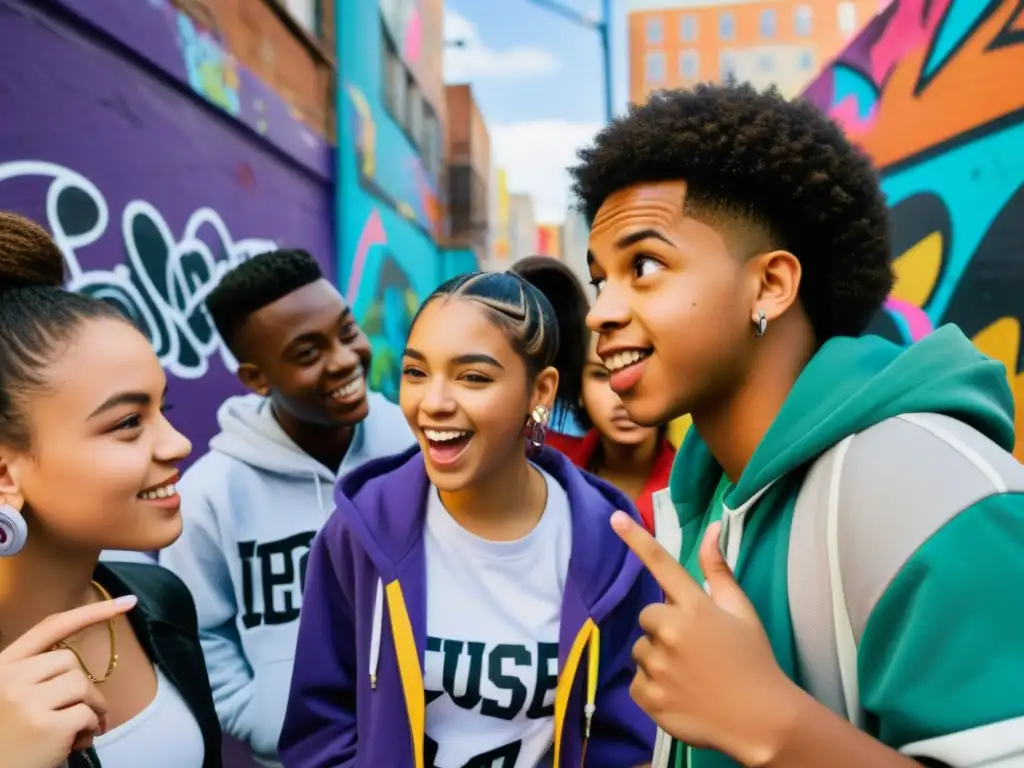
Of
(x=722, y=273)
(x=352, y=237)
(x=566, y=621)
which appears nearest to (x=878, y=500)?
(x=722, y=273)

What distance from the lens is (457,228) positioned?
15812 mm

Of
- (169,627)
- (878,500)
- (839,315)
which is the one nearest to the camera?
(878,500)

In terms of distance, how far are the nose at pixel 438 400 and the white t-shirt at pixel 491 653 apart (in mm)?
327

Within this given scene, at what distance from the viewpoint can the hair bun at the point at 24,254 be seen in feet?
4.17

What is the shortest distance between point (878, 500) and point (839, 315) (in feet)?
1.70

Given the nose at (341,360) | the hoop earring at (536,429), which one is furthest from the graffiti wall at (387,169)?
the hoop earring at (536,429)

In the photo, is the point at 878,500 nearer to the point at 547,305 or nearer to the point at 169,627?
the point at 547,305

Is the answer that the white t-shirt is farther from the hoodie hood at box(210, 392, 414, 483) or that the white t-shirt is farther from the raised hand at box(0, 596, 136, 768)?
the hoodie hood at box(210, 392, 414, 483)

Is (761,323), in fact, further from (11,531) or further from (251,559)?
(251,559)

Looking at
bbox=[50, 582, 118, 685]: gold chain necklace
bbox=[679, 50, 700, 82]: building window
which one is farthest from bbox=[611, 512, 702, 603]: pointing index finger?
bbox=[679, 50, 700, 82]: building window

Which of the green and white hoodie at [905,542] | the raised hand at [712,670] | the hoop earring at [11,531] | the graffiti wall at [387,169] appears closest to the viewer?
the green and white hoodie at [905,542]

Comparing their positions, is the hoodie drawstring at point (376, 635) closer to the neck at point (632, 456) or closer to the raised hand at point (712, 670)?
the raised hand at point (712, 670)

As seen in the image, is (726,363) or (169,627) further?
(169,627)

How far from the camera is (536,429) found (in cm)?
187
